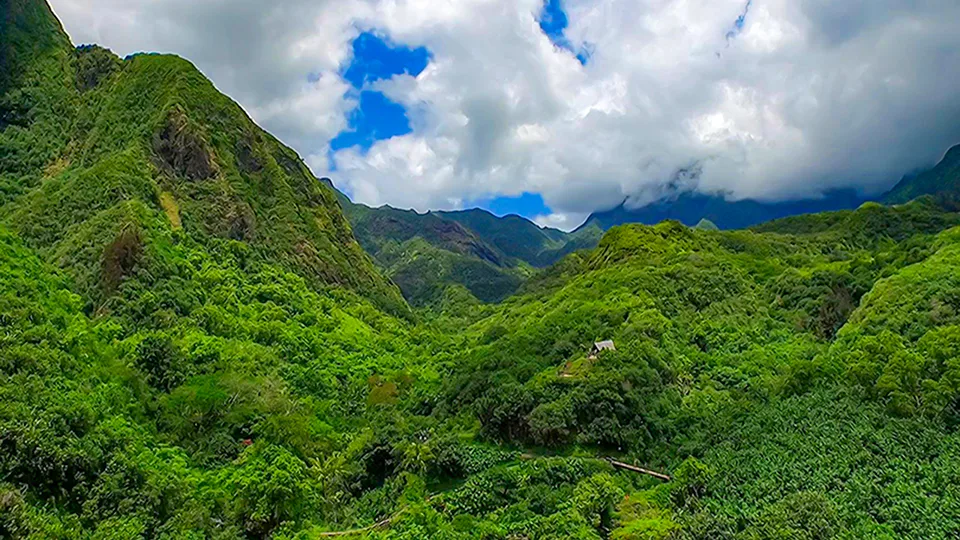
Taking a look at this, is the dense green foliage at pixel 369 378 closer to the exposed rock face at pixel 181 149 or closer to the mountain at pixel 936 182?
the exposed rock face at pixel 181 149

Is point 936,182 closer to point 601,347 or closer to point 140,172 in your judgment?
point 601,347

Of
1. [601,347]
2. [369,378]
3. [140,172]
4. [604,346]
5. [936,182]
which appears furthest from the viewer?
[936,182]

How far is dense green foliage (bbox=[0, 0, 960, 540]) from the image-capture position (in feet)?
124

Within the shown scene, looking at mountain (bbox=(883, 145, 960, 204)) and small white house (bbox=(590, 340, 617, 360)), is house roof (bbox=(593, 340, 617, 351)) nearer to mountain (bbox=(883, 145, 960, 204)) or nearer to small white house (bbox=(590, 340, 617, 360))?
small white house (bbox=(590, 340, 617, 360))

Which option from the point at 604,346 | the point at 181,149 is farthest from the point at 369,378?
the point at 181,149

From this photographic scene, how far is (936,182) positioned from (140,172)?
183 m

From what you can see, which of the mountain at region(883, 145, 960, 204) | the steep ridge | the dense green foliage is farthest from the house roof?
the mountain at region(883, 145, 960, 204)

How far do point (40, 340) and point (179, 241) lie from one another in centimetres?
3823

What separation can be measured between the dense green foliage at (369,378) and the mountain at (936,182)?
90639 millimetres

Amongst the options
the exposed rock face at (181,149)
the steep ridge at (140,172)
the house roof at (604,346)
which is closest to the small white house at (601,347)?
the house roof at (604,346)

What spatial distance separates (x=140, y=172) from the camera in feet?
282

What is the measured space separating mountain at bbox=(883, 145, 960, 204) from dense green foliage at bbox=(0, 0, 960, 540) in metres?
90.6

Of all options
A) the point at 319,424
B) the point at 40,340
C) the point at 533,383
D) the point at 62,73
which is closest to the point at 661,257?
the point at 533,383

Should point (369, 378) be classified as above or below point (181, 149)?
below
